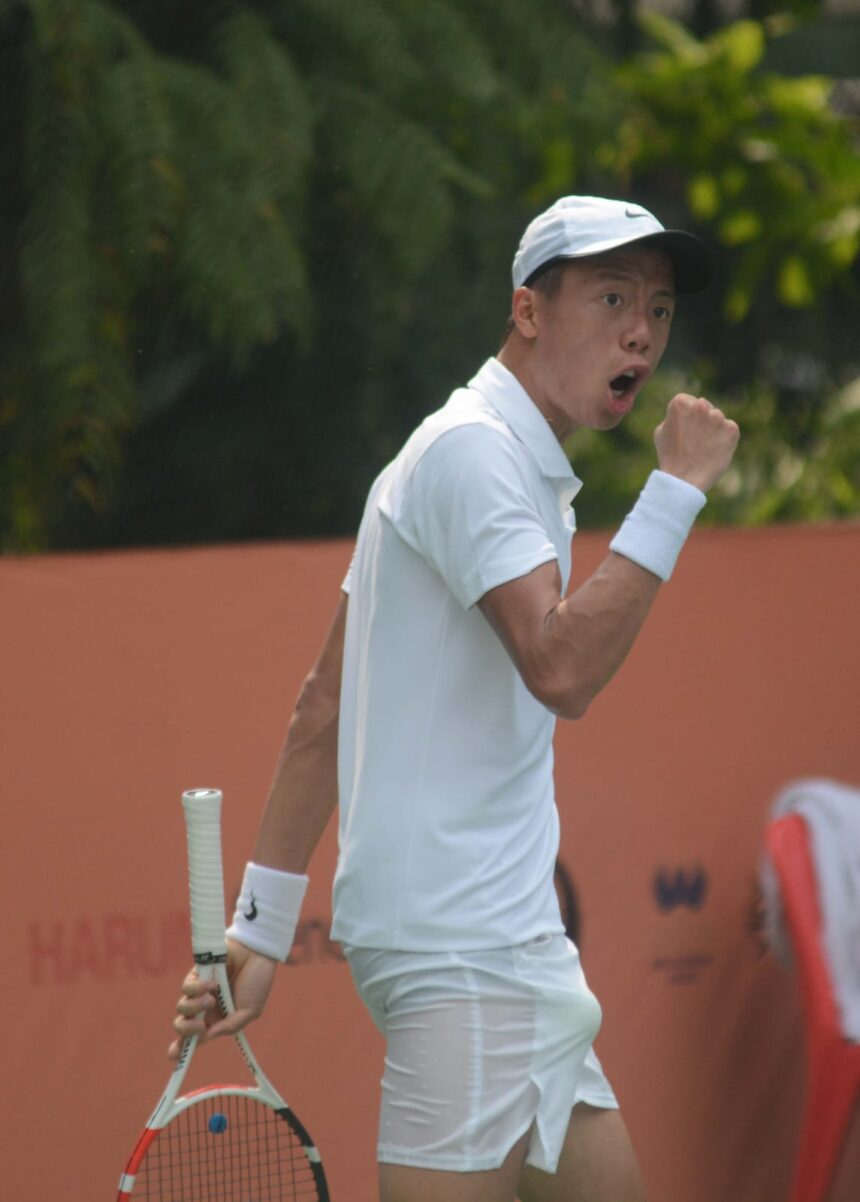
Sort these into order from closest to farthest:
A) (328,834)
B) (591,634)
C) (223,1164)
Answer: (591,634) < (223,1164) < (328,834)

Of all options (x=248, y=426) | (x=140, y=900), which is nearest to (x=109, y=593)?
(x=140, y=900)

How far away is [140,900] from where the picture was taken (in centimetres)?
330

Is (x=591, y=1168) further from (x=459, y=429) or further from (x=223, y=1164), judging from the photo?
(x=459, y=429)

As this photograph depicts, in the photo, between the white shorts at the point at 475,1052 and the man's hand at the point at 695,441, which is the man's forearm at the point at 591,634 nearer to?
the man's hand at the point at 695,441

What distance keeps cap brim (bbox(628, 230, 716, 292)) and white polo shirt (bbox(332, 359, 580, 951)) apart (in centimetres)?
27

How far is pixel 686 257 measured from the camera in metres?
2.18

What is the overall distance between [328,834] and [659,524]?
1587 millimetres

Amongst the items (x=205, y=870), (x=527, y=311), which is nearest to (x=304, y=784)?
(x=205, y=870)

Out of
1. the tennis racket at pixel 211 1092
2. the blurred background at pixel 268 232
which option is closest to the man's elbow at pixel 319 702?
the tennis racket at pixel 211 1092

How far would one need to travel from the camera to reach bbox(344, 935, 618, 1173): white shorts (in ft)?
6.70

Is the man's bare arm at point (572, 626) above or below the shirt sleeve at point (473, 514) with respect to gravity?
below

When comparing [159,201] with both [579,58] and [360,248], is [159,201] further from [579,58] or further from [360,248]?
[579,58]

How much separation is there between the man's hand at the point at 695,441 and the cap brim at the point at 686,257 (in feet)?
0.69

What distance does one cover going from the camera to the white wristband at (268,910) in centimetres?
237
